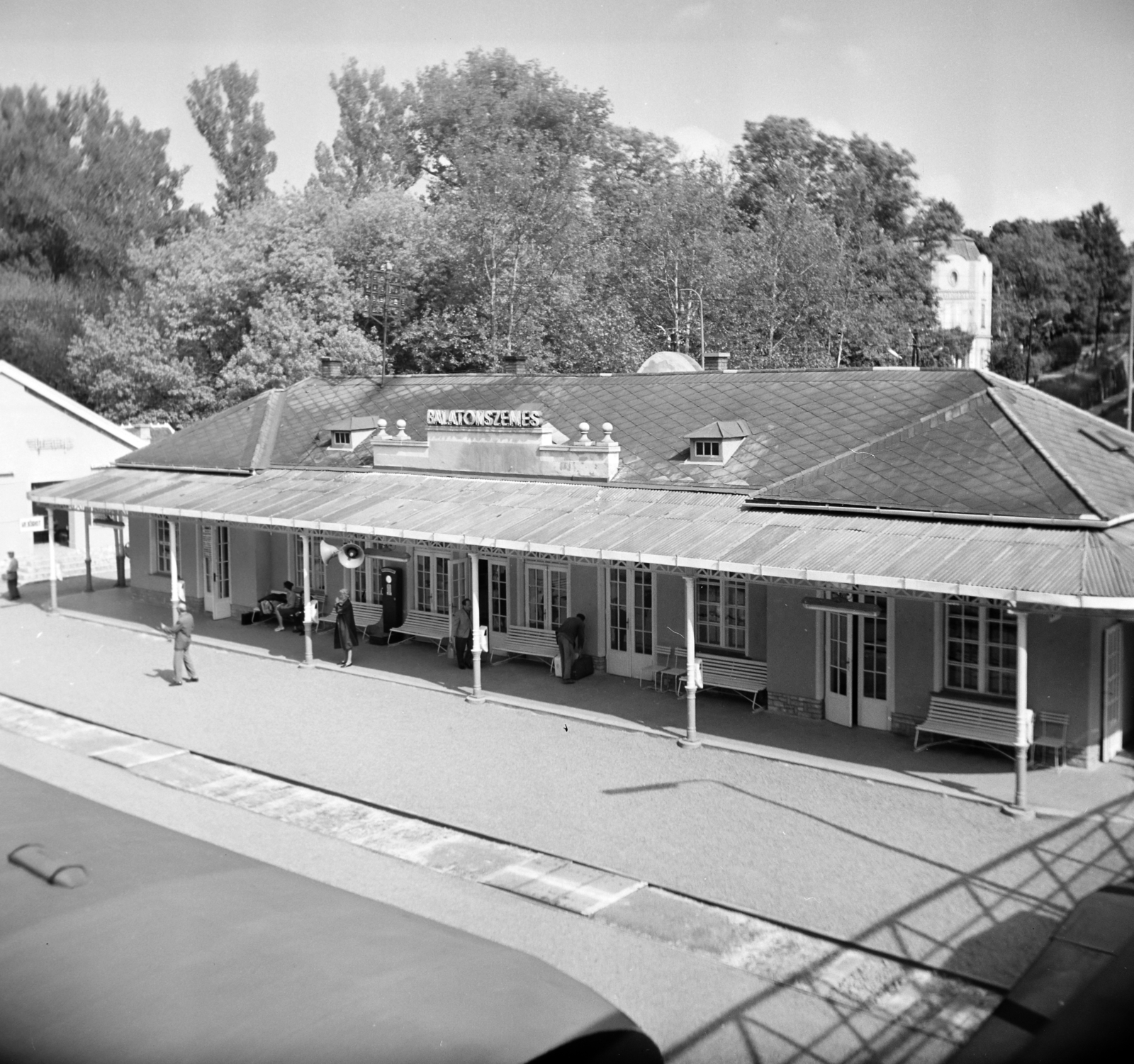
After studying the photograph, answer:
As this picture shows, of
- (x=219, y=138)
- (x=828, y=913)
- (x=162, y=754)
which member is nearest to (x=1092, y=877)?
(x=828, y=913)

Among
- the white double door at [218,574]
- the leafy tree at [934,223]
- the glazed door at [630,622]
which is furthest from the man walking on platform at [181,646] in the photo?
the leafy tree at [934,223]

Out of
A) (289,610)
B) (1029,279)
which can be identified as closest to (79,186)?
(289,610)

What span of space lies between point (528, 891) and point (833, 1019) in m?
3.31

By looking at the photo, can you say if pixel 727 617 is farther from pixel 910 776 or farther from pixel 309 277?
pixel 309 277

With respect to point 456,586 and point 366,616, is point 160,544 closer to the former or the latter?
point 366,616

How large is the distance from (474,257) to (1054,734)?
32.9 metres

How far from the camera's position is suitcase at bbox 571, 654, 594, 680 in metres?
19.0

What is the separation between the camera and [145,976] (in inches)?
237

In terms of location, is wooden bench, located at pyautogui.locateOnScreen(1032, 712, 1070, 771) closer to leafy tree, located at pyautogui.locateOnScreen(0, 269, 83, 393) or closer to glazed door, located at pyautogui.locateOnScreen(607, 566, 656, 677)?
glazed door, located at pyautogui.locateOnScreen(607, 566, 656, 677)

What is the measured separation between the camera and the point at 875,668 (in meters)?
16.0

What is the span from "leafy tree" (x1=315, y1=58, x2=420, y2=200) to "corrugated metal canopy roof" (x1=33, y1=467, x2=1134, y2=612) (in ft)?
125

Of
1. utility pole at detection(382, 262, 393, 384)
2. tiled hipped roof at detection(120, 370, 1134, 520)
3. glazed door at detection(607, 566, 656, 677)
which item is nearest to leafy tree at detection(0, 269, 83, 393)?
utility pole at detection(382, 262, 393, 384)

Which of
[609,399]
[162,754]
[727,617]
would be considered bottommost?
[162,754]

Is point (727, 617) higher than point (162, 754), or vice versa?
point (727, 617)
